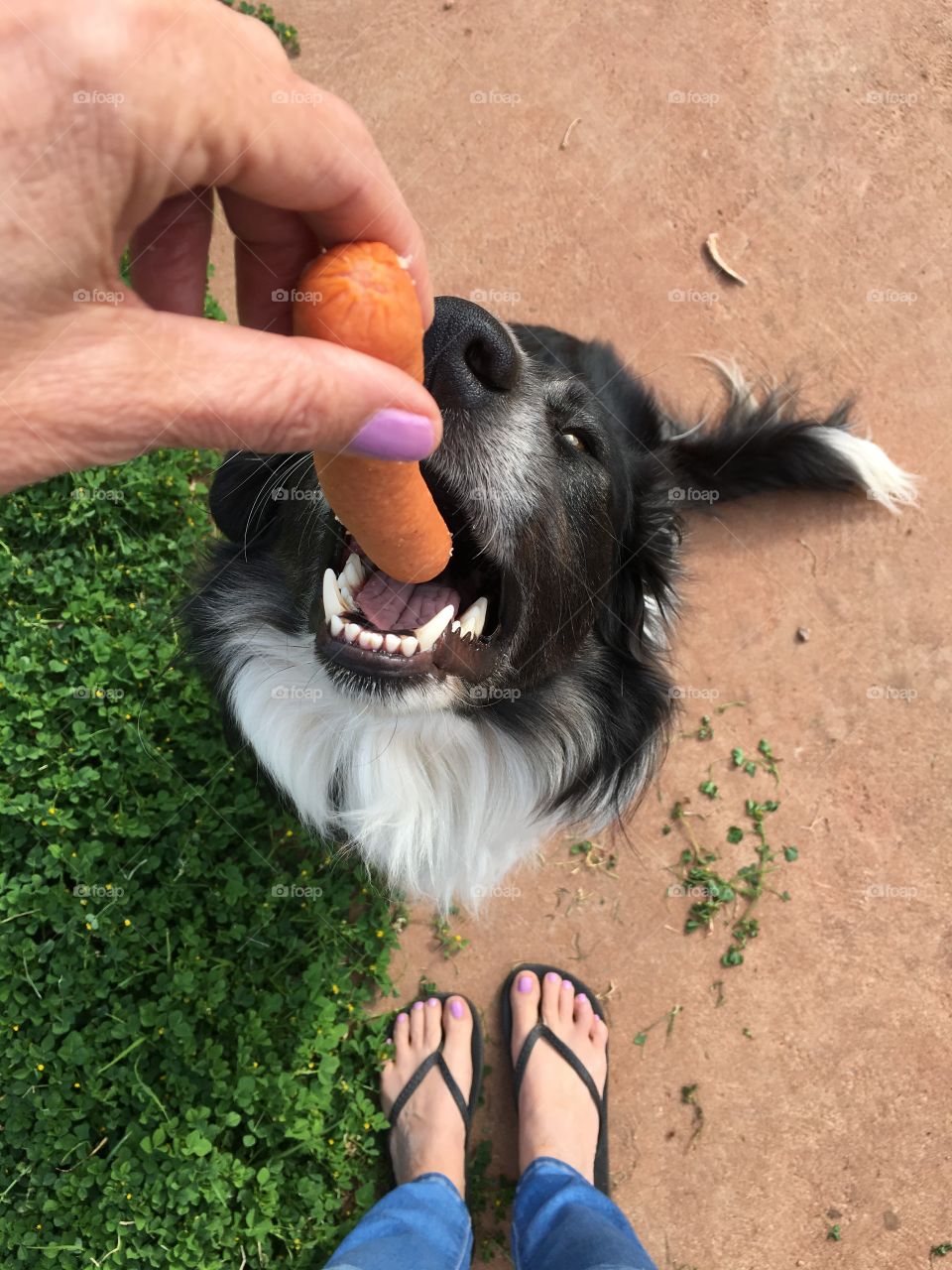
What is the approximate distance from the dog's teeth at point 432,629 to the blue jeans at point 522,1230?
195 centimetres

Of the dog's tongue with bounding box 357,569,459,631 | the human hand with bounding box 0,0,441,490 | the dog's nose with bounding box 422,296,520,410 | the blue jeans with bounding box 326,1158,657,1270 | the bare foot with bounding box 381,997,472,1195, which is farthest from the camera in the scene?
the bare foot with bounding box 381,997,472,1195

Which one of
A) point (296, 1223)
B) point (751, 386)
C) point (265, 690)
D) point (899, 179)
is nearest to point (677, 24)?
point (899, 179)

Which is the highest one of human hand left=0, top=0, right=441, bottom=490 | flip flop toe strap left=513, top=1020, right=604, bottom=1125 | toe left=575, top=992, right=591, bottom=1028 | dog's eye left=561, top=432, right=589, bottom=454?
human hand left=0, top=0, right=441, bottom=490

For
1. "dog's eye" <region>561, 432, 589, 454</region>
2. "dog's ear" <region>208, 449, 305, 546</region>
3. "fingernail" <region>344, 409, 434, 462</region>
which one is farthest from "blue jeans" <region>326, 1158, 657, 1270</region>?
"fingernail" <region>344, 409, 434, 462</region>

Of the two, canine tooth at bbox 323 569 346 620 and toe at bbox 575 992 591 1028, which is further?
toe at bbox 575 992 591 1028

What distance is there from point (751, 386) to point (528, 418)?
190 cm

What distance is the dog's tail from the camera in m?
3.48

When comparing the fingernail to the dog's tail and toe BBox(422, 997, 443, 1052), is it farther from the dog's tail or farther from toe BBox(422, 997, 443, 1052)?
toe BBox(422, 997, 443, 1052)

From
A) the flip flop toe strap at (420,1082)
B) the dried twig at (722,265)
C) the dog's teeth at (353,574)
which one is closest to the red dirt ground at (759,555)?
the dried twig at (722,265)

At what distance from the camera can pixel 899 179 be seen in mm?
3900

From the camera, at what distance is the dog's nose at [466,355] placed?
1845 mm

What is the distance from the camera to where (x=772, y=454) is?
3500 millimetres

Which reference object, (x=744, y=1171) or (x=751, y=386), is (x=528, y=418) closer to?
(x=751, y=386)

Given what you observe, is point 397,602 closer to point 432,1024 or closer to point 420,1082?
point 432,1024
